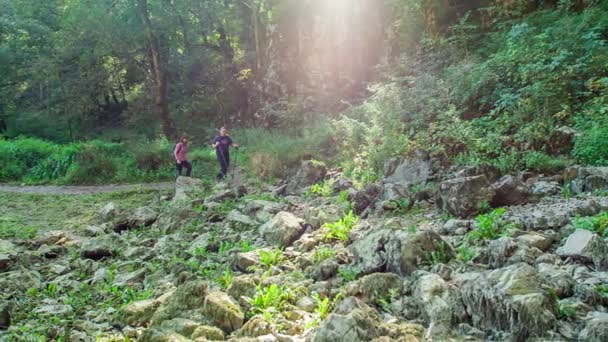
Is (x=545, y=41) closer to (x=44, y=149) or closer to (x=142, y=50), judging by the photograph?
(x=44, y=149)

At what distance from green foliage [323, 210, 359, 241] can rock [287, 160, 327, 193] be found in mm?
4065

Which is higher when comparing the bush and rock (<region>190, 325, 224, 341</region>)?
the bush

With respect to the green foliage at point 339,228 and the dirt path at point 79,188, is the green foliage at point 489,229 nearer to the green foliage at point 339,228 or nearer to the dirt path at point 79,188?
the green foliage at point 339,228

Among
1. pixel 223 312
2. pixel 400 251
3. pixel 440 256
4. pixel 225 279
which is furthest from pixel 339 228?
pixel 223 312

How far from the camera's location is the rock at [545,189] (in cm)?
577

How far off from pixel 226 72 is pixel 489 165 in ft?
72.7

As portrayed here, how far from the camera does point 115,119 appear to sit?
104 ft

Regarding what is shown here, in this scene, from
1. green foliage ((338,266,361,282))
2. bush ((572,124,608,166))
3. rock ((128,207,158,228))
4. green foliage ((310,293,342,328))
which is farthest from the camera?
rock ((128,207,158,228))

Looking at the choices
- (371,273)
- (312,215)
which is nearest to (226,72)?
(312,215)

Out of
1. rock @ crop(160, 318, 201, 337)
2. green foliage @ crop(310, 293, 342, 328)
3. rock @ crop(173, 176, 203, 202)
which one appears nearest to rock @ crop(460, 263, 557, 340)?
green foliage @ crop(310, 293, 342, 328)

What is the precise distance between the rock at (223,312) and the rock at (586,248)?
2954 mm

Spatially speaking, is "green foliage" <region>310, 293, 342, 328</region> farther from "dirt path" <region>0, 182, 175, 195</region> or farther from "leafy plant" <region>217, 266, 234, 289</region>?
"dirt path" <region>0, 182, 175, 195</region>

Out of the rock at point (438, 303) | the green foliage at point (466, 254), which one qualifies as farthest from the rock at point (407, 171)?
the rock at point (438, 303)

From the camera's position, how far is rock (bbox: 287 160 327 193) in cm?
1048
